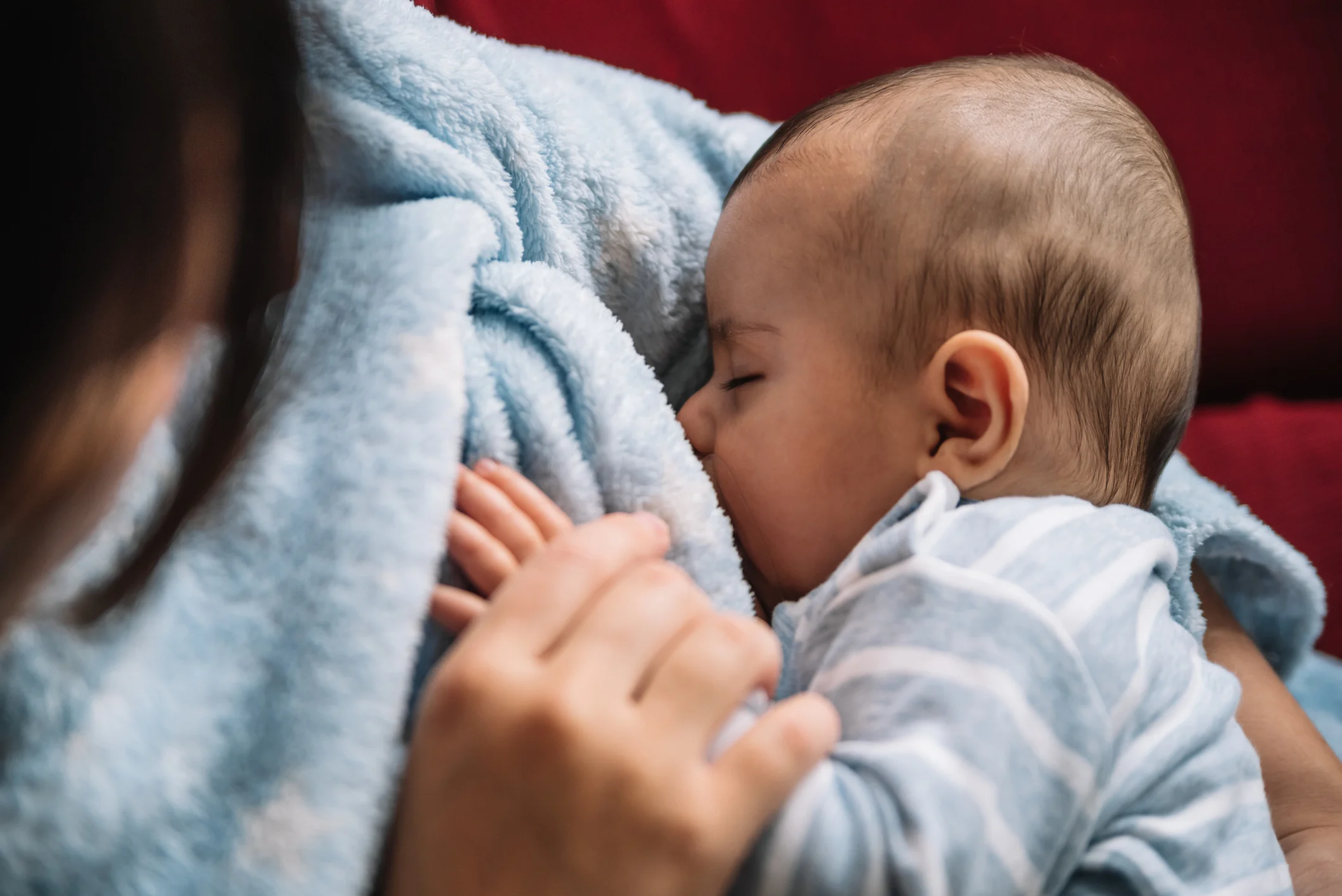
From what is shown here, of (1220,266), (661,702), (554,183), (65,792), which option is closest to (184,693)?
(65,792)

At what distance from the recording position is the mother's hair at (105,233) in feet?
1.48

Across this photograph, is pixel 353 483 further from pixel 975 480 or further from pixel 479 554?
pixel 975 480

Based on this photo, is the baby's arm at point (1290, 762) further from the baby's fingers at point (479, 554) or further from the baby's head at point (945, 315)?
the baby's fingers at point (479, 554)

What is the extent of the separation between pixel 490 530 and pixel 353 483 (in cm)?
8

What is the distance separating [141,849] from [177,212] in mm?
300

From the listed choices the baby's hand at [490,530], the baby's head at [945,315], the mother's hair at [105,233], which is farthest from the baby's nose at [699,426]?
the mother's hair at [105,233]

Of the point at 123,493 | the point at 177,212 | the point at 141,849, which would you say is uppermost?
the point at 177,212

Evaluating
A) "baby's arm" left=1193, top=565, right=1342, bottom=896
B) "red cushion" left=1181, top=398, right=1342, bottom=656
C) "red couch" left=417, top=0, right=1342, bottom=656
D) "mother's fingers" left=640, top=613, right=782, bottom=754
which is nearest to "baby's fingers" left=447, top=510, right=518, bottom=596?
"mother's fingers" left=640, top=613, right=782, bottom=754

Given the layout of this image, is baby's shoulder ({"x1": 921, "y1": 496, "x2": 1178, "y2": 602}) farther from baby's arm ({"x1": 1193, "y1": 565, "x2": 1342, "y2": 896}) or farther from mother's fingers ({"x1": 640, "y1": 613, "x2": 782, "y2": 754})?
baby's arm ({"x1": 1193, "y1": 565, "x2": 1342, "y2": 896})

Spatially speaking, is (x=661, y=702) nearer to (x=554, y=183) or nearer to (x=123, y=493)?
(x=123, y=493)

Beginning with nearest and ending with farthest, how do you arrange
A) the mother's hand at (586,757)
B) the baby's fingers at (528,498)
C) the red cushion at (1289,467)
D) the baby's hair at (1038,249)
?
the mother's hand at (586,757), the baby's fingers at (528,498), the baby's hair at (1038,249), the red cushion at (1289,467)

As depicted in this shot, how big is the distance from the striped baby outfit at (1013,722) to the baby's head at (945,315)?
0.21 feet

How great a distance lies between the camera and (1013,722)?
1.66 ft

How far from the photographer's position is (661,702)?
0.46m
